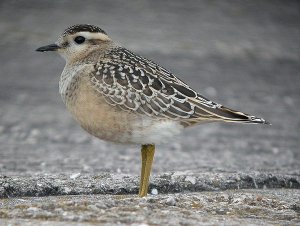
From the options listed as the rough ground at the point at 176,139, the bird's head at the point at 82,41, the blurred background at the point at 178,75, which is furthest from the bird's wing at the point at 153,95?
the blurred background at the point at 178,75

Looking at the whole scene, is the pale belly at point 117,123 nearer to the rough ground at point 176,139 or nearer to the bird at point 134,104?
the bird at point 134,104

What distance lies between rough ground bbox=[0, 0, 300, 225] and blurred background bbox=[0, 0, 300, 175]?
0.03 m

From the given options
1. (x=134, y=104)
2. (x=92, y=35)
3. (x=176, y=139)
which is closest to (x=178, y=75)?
(x=176, y=139)

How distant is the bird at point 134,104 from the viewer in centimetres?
703

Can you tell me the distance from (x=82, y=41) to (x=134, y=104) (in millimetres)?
1121

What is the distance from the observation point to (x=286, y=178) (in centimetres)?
837

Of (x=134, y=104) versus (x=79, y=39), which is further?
(x=79, y=39)

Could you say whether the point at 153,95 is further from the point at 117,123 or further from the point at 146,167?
the point at 146,167

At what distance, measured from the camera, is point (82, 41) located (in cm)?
784

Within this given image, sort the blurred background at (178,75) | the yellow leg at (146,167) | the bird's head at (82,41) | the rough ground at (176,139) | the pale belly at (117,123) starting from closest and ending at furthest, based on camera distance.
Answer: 1. the rough ground at (176,139)
2. the pale belly at (117,123)
3. the yellow leg at (146,167)
4. the bird's head at (82,41)
5. the blurred background at (178,75)

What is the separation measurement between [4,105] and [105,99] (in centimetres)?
527

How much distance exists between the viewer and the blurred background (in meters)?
9.77

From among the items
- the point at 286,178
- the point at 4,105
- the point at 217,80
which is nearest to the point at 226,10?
the point at 217,80

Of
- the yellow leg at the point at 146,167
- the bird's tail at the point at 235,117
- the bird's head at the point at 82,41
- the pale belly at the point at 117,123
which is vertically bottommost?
the yellow leg at the point at 146,167
